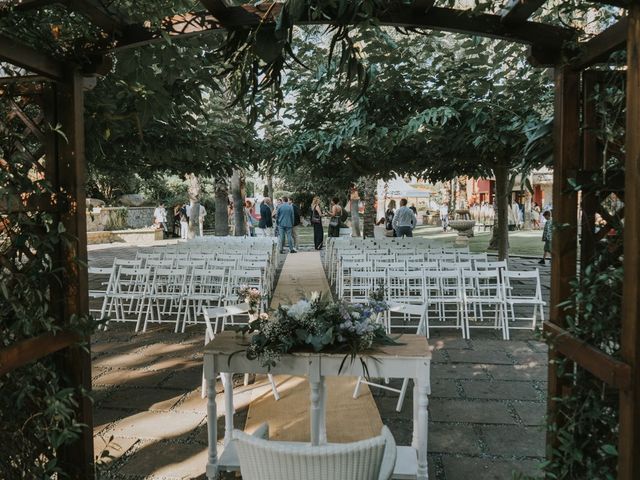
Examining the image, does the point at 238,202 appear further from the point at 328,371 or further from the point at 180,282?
the point at 328,371

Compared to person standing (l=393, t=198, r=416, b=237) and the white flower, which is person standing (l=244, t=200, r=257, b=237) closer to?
person standing (l=393, t=198, r=416, b=237)

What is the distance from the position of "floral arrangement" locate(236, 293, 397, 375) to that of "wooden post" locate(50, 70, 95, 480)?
3.29 ft

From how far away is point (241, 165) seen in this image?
34.9ft

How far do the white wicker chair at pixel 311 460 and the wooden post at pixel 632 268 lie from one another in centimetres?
85

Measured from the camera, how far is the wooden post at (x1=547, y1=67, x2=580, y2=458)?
2.59m

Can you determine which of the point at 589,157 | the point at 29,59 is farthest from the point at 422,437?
the point at 29,59

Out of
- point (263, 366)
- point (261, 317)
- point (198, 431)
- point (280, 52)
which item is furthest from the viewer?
point (198, 431)

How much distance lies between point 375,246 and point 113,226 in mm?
16924

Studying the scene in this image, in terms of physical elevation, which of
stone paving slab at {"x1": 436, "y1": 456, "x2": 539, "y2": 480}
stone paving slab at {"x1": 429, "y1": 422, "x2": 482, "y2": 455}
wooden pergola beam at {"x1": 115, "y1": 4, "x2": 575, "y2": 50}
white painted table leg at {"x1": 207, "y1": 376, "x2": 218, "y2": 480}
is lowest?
stone paving slab at {"x1": 436, "y1": 456, "x2": 539, "y2": 480}

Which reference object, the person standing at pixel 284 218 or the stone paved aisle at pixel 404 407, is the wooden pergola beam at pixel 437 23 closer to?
the stone paved aisle at pixel 404 407

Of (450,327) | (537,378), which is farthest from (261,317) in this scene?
(450,327)

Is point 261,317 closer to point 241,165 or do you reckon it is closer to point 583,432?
point 583,432

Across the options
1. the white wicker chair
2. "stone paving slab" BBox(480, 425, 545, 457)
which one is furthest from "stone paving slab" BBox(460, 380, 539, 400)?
the white wicker chair

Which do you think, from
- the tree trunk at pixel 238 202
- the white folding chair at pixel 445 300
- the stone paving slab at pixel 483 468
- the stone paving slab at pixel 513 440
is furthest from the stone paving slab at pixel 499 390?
the tree trunk at pixel 238 202
